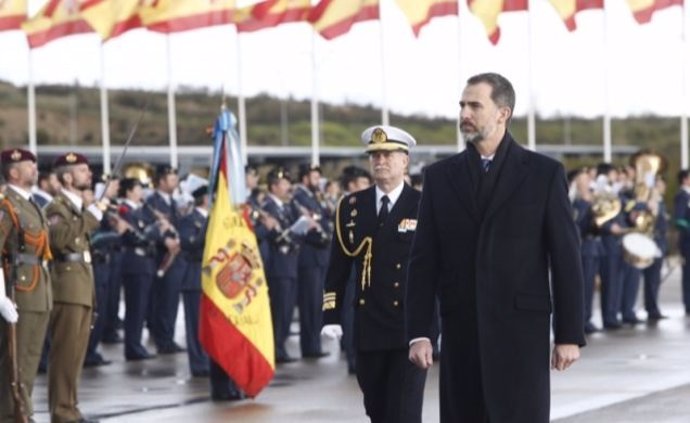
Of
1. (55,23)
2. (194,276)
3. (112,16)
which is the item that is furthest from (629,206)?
(194,276)

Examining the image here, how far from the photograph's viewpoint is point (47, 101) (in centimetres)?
4766

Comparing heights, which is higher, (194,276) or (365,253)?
(365,253)

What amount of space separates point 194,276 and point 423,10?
11.5m

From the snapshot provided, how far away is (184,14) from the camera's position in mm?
25812

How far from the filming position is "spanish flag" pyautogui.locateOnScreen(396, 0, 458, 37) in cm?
2914

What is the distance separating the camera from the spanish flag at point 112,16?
2480 cm

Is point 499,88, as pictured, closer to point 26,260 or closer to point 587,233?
point 26,260

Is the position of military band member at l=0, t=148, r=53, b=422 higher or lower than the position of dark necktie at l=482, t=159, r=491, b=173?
lower

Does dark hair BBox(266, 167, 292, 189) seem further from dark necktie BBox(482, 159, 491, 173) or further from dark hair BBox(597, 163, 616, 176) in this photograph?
dark necktie BBox(482, 159, 491, 173)

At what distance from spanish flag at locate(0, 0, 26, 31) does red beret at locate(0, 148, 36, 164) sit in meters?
12.3

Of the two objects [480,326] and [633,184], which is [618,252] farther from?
[480,326]

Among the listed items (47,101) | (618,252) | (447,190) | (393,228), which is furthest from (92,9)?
(47,101)

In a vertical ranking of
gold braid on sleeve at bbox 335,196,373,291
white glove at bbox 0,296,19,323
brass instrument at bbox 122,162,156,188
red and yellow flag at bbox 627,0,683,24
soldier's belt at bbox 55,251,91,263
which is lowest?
white glove at bbox 0,296,19,323

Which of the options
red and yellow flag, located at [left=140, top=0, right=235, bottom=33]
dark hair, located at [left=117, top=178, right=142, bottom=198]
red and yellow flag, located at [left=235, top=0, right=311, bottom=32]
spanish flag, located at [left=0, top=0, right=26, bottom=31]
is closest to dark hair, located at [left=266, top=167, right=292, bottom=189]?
dark hair, located at [left=117, top=178, right=142, bottom=198]
